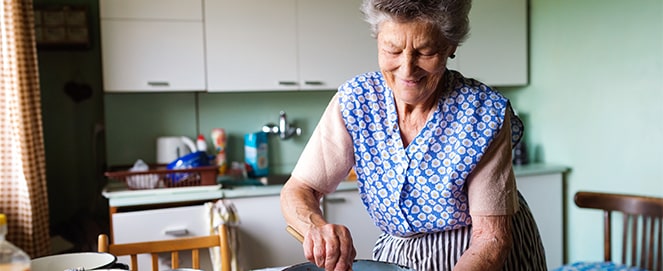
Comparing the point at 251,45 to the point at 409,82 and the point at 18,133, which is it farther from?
the point at 409,82

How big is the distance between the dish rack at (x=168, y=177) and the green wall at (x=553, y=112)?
46cm

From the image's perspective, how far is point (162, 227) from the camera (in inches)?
89.3

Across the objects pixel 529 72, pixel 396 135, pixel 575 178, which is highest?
pixel 529 72

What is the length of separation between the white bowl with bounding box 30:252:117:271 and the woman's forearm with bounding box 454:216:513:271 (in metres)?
0.65

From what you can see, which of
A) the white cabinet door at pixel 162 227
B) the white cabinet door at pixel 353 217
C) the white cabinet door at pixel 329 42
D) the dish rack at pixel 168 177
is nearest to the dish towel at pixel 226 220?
the white cabinet door at pixel 162 227

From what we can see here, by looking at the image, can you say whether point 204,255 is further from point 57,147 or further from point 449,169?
point 449,169

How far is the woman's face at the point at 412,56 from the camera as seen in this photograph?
105cm

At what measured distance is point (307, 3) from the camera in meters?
2.70

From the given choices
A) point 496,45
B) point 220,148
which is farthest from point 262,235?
point 496,45

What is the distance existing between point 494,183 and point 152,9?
6.17 ft

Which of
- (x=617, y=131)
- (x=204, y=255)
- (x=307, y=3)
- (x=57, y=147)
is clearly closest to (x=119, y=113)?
(x=57, y=147)

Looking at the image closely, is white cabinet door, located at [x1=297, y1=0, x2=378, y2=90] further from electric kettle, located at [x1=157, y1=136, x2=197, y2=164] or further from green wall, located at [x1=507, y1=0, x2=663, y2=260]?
green wall, located at [x1=507, y1=0, x2=663, y2=260]

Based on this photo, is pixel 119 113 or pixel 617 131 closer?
pixel 617 131

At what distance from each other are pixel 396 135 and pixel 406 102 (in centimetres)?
7
